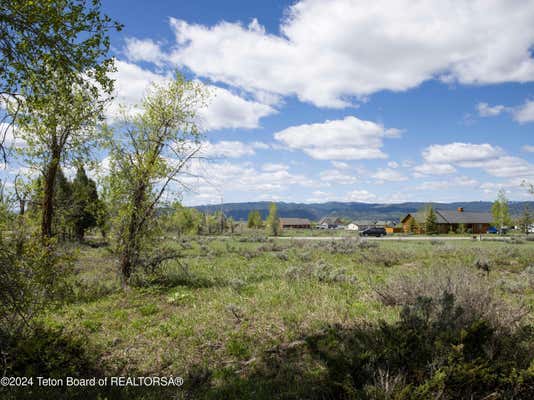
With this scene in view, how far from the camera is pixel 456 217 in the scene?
80562 mm

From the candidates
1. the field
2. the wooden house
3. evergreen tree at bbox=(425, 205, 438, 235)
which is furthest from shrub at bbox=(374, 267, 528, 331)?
the wooden house

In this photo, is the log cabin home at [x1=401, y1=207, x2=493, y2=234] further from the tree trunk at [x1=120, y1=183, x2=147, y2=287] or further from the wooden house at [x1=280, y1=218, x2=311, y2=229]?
the wooden house at [x1=280, y1=218, x2=311, y2=229]

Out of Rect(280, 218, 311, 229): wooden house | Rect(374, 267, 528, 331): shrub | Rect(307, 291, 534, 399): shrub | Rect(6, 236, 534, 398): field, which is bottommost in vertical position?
Rect(280, 218, 311, 229): wooden house

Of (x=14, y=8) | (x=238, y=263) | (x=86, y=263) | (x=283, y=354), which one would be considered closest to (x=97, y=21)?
(x=14, y=8)

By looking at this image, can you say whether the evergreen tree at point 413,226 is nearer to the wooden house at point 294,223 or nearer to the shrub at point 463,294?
the shrub at point 463,294

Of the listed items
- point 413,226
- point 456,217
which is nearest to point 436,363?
point 413,226

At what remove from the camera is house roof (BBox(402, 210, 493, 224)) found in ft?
255

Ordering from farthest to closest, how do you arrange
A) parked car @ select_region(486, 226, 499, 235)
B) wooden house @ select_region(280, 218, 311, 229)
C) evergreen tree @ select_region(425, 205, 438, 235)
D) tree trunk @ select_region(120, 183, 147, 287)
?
wooden house @ select_region(280, 218, 311, 229), parked car @ select_region(486, 226, 499, 235), evergreen tree @ select_region(425, 205, 438, 235), tree trunk @ select_region(120, 183, 147, 287)

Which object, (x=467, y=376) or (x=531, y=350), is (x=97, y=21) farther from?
(x=531, y=350)

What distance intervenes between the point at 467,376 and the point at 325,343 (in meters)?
2.33

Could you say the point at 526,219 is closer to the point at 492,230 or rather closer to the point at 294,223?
the point at 492,230

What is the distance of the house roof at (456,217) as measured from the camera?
255 ft

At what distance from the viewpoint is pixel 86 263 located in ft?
57.2

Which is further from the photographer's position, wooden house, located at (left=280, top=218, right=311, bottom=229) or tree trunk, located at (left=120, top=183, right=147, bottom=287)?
wooden house, located at (left=280, top=218, right=311, bottom=229)
